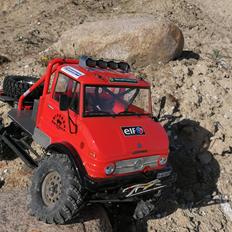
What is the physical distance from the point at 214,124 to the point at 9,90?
5632 mm

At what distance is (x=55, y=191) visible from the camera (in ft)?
25.3

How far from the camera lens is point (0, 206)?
8.22 meters

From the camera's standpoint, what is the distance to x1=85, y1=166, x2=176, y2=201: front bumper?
7.34m

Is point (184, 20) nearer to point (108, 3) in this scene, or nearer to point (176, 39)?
point (108, 3)

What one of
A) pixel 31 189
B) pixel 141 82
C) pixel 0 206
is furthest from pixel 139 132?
pixel 0 206

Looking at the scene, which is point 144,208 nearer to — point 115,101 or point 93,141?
point 93,141

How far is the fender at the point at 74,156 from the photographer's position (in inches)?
288

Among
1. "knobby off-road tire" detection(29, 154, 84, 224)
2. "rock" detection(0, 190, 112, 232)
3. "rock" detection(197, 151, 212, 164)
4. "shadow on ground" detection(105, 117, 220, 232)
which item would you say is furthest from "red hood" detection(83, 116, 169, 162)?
"rock" detection(197, 151, 212, 164)

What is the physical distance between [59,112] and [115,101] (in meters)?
1.14

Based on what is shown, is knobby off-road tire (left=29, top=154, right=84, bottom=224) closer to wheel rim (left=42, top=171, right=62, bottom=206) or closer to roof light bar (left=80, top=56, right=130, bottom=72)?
wheel rim (left=42, top=171, right=62, bottom=206)

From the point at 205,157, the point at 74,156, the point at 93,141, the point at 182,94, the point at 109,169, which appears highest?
the point at 93,141

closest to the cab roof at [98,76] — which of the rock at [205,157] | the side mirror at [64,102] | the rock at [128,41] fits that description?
the side mirror at [64,102]

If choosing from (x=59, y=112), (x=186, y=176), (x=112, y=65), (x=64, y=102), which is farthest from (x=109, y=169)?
(x=186, y=176)

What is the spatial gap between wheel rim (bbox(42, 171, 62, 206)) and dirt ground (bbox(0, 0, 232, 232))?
3.24 ft
